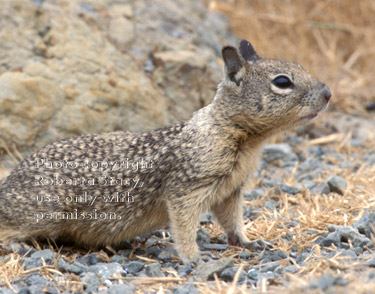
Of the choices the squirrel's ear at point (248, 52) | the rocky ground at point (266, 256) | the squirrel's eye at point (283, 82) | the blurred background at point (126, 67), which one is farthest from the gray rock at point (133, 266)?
the blurred background at point (126, 67)

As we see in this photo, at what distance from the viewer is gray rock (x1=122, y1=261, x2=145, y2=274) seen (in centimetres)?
442

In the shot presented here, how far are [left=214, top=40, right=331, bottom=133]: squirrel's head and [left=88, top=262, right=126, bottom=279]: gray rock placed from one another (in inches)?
65.0

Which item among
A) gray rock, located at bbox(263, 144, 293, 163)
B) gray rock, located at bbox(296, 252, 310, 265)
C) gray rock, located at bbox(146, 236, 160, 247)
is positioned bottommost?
gray rock, located at bbox(146, 236, 160, 247)

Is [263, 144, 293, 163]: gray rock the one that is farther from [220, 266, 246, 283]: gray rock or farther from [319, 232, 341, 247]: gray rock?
[220, 266, 246, 283]: gray rock

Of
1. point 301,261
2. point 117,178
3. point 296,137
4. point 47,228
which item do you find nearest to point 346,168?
point 296,137

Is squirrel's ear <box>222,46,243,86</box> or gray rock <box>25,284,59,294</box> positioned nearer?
gray rock <box>25,284,59,294</box>

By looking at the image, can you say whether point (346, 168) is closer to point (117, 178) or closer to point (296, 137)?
point (296, 137)

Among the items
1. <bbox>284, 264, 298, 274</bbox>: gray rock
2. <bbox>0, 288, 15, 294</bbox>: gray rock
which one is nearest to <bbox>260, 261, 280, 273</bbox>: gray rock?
<bbox>284, 264, 298, 274</bbox>: gray rock

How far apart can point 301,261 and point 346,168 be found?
308cm

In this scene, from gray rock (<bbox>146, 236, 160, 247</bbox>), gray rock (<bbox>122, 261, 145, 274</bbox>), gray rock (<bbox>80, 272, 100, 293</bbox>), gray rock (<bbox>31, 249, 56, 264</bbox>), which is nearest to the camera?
gray rock (<bbox>80, 272, 100, 293</bbox>)

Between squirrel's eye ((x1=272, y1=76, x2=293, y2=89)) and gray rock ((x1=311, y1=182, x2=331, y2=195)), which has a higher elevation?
squirrel's eye ((x1=272, y1=76, x2=293, y2=89))

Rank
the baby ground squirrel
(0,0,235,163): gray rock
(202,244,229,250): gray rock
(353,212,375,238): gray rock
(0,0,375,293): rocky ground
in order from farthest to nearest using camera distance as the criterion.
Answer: (0,0,235,163): gray rock → (202,244,229,250): gray rock → (353,212,375,238): gray rock → the baby ground squirrel → (0,0,375,293): rocky ground

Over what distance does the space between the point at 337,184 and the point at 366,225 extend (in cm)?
134

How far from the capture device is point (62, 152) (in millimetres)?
5070
